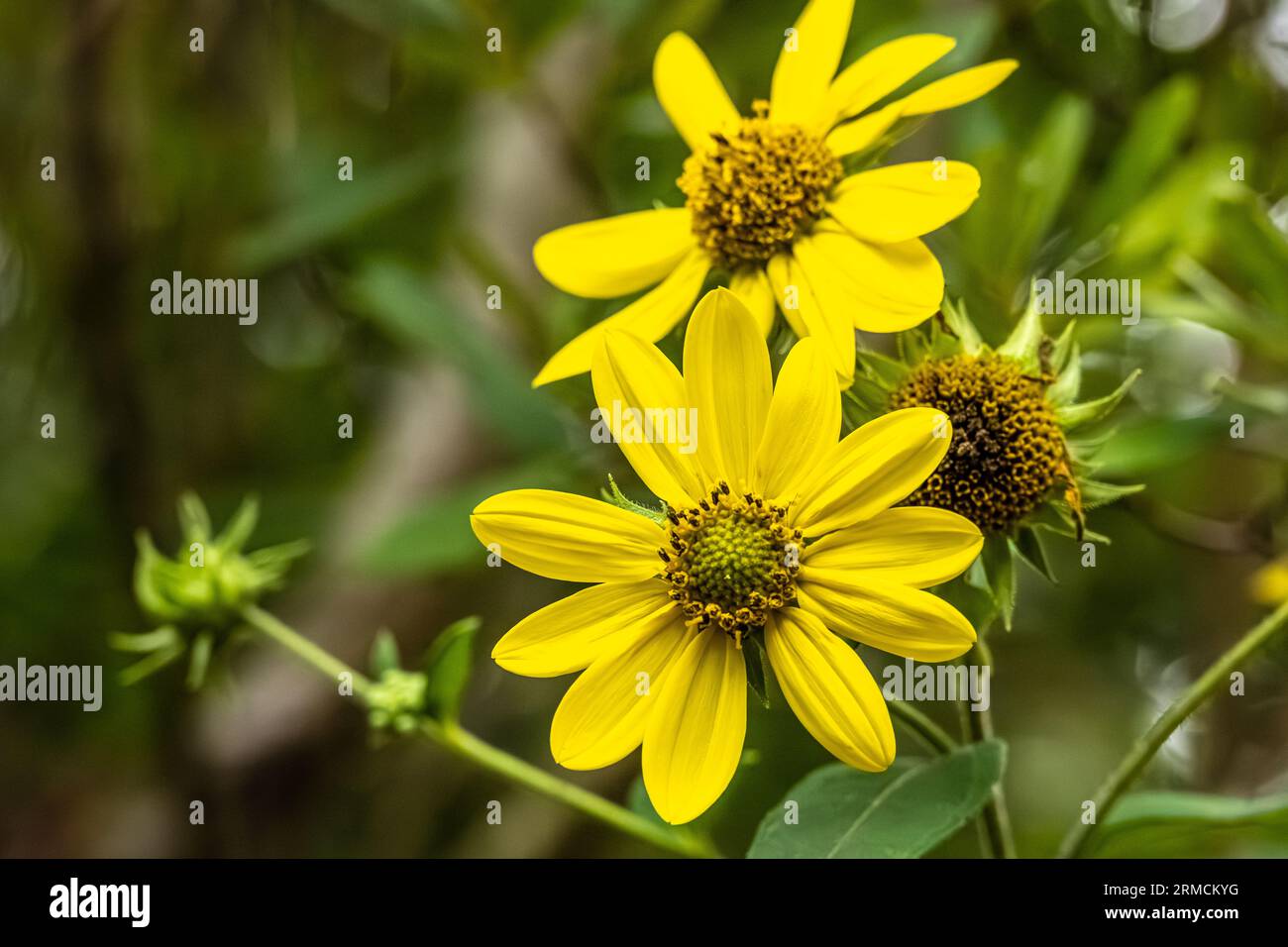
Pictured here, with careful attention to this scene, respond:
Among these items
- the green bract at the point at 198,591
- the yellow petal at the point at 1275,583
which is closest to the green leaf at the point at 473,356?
the green bract at the point at 198,591

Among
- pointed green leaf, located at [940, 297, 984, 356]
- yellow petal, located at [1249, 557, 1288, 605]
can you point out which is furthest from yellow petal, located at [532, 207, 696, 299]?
yellow petal, located at [1249, 557, 1288, 605]

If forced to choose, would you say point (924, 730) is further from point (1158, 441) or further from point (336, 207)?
point (336, 207)

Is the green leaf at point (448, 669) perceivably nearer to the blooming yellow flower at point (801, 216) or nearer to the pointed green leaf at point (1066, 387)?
the blooming yellow flower at point (801, 216)

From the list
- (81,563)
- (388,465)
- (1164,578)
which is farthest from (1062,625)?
(81,563)

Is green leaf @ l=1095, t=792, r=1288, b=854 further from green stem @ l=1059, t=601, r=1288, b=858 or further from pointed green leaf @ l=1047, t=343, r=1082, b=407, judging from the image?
pointed green leaf @ l=1047, t=343, r=1082, b=407

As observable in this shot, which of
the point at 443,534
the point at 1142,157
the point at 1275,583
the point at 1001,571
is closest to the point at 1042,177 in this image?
the point at 1142,157
